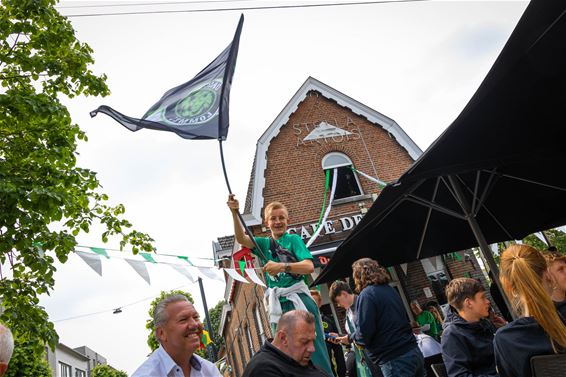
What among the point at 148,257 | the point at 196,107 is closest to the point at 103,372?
the point at 148,257

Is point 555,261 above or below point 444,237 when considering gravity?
below

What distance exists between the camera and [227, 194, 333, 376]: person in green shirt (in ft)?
11.1

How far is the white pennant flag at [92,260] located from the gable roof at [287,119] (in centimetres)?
878

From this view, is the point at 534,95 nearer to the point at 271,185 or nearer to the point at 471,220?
the point at 471,220

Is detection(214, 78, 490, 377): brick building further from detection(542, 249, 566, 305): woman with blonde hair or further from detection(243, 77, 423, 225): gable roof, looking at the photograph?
detection(542, 249, 566, 305): woman with blonde hair

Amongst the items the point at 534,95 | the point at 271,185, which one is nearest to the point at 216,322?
the point at 271,185

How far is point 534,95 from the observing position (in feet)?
11.7

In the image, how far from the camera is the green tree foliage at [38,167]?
195 inches

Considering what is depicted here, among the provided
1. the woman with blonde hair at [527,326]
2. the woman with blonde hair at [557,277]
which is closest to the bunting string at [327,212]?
the woman with blonde hair at [557,277]

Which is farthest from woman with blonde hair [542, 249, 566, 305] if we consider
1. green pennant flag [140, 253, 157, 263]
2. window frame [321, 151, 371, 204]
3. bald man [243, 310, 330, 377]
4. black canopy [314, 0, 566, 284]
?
window frame [321, 151, 371, 204]

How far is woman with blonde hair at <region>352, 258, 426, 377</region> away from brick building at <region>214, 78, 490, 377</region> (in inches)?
354

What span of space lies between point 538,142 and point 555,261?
1.96 m

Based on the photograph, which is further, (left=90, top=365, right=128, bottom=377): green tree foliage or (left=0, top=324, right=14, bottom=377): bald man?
(left=90, top=365, right=128, bottom=377): green tree foliage

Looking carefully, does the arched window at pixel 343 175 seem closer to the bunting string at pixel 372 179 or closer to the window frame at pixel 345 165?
the window frame at pixel 345 165
